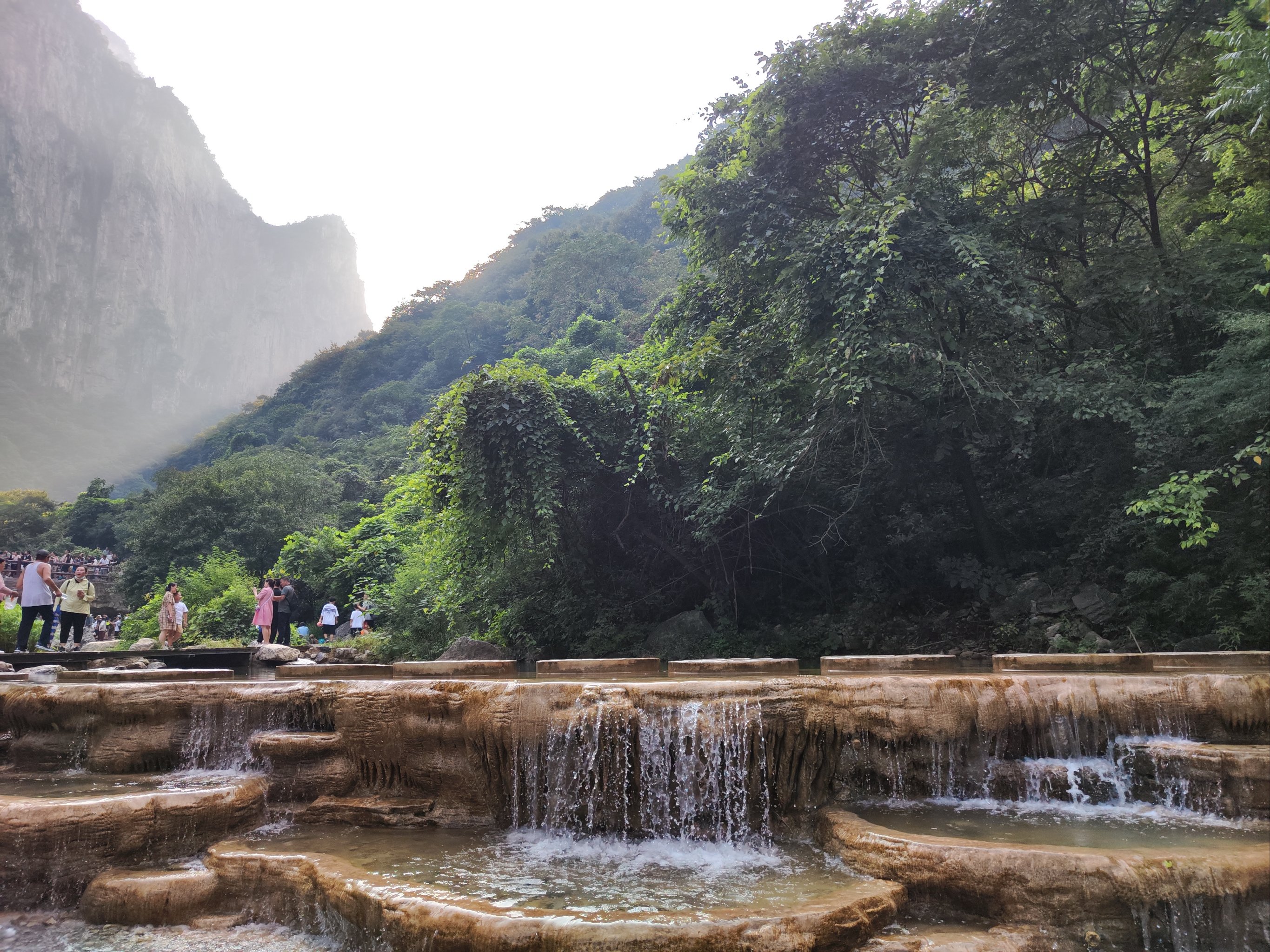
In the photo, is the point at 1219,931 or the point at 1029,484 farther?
the point at 1029,484

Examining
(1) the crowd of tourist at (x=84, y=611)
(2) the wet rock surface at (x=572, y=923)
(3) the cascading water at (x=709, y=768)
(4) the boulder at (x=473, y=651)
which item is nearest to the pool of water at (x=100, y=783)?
(2) the wet rock surface at (x=572, y=923)

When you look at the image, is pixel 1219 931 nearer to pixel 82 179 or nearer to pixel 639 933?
Answer: pixel 639 933

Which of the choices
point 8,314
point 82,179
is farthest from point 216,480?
point 82,179

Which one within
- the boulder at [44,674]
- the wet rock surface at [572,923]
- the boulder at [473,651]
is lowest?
the wet rock surface at [572,923]

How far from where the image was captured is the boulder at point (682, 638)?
12789 millimetres

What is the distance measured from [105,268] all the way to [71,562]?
200 ft

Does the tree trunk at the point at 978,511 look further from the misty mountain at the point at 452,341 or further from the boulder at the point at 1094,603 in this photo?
the misty mountain at the point at 452,341

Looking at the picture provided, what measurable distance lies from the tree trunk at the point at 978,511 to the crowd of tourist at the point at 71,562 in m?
31.4

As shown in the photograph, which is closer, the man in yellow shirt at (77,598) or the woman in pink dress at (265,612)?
the man in yellow shirt at (77,598)

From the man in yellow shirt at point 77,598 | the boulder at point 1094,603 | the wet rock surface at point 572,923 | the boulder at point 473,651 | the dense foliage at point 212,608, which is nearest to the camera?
the wet rock surface at point 572,923

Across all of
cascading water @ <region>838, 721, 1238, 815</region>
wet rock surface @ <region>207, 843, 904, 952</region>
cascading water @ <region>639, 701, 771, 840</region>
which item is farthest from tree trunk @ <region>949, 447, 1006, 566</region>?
wet rock surface @ <region>207, 843, 904, 952</region>

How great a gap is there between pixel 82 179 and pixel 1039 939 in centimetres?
10027

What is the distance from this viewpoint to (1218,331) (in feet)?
32.2

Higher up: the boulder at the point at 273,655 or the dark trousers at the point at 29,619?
the dark trousers at the point at 29,619
